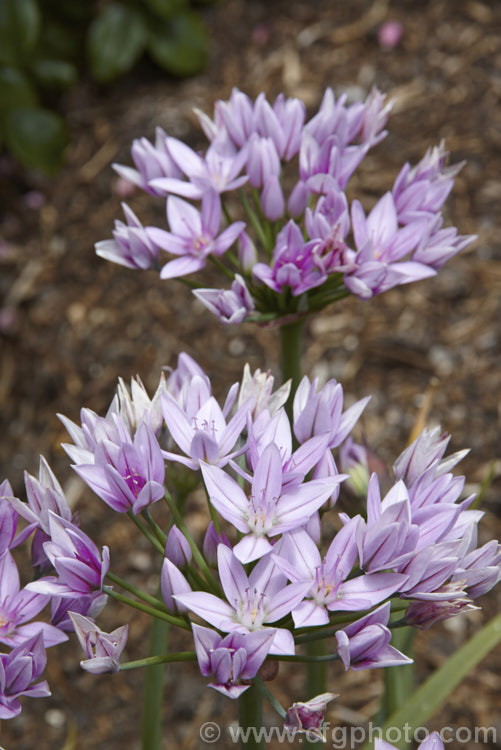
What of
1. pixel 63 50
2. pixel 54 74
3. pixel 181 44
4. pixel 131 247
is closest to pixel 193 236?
pixel 131 247

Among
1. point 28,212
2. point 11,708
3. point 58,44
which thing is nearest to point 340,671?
point 11,708

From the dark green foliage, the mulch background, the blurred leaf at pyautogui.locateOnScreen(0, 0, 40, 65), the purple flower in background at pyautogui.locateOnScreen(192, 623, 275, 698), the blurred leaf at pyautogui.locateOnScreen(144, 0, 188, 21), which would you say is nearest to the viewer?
the purple flower in background at pyautogui.locateOnScreen(192, 623, 275, 698)

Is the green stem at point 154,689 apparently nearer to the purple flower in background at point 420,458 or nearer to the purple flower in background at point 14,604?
the purple flower in background at point 14,604

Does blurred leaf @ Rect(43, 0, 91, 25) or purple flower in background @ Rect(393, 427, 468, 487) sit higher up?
blurred leaf @ Rect(43, 0, 91, 25)

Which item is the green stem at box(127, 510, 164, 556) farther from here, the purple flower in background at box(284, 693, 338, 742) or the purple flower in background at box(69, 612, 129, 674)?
the purple flower in background at box(284, 693, 338, 742)

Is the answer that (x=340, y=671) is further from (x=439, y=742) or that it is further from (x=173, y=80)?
(x=173, y=80)

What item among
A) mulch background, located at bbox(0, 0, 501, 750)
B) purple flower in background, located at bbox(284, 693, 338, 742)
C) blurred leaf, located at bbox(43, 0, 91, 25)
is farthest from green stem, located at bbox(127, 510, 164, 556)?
blurred leaf, located at bbox(43, 0, 91, 25)
